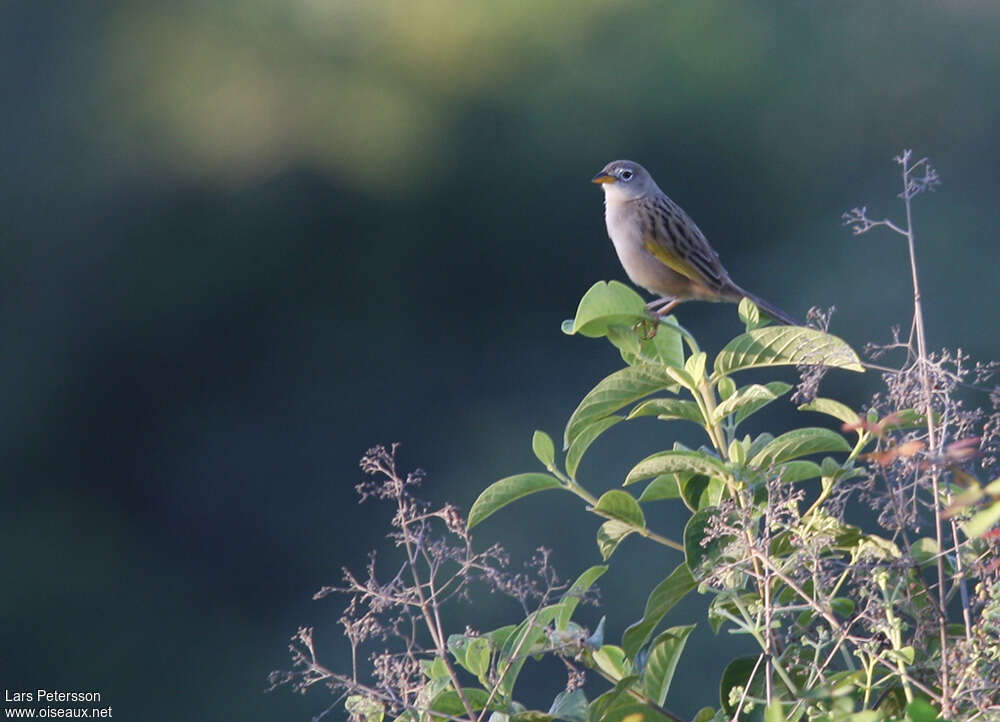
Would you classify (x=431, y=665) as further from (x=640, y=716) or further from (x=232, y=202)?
(x=232, y=202)

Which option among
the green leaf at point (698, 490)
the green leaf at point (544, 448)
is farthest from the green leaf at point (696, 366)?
the green leaf at point (544, 448)

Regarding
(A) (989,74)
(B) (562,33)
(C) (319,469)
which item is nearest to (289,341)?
(C) (319,469)

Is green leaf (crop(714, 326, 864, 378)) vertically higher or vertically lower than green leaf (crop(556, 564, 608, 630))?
higher

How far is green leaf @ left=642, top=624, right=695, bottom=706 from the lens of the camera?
1.57 metres

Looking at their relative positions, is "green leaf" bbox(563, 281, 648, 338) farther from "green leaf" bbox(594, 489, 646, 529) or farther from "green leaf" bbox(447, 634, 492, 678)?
"green leaf" bbox(447, 634, 492, 678)

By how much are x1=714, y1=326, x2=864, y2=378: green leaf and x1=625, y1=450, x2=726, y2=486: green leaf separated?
0.52 feet

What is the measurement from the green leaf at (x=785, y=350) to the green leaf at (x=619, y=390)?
0.08m

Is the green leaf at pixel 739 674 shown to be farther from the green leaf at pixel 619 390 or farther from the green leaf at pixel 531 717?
the green leaf at pixel 619 390

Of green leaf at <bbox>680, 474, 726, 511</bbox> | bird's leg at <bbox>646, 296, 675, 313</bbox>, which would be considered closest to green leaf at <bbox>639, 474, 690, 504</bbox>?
green leaf at <bbox>680, 474, 726, 511</bbox>

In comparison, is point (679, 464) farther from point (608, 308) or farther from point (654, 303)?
point (654, 303)

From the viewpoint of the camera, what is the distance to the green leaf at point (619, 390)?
63.2 inches

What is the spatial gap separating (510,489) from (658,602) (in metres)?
0.25

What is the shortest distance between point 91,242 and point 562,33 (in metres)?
4.10

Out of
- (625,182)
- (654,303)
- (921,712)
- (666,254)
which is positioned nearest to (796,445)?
(921,712)
